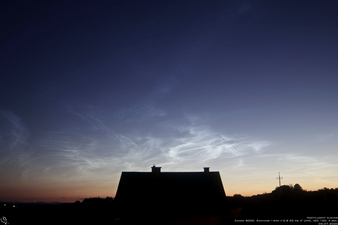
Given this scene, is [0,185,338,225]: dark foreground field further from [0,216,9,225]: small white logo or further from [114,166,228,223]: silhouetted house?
[114,166,228,223]: silhouetted house

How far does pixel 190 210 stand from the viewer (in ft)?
93.4

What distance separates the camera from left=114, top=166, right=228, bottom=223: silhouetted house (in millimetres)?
28141

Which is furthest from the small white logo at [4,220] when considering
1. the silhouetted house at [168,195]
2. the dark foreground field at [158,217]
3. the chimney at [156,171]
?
the chimney at [156,171]

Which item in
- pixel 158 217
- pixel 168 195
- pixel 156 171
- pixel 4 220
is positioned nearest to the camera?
pixel 4 220

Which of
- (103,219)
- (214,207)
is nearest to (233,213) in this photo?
(214,207)

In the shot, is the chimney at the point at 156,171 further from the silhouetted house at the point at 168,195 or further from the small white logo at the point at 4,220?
the small white logo at the point at 4,220

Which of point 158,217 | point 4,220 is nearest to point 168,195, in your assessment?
point 158,217

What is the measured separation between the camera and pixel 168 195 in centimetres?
3008

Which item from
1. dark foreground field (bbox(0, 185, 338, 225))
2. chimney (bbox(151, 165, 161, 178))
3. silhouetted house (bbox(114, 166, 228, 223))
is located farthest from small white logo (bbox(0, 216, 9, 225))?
chimney (bbox(151, 165, 161, 178))

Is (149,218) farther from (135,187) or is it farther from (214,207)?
(214,207)

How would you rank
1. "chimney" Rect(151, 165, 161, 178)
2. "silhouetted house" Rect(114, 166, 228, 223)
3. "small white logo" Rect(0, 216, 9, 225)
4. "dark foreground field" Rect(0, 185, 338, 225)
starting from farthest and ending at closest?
"chimney" Rect(151, 165, 161, 178) → "silhouetted house" Rect(114, 166, 228, 223) → "dark foreground field" Rect(0, 185, 338, 225) → "small white logo" Rect(0, 216, 9, 225)

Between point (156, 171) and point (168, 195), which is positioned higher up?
→ point (156, 171)

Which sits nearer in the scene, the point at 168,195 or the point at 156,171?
the point at 168,195

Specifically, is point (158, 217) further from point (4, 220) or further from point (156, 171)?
point (4, 220)
